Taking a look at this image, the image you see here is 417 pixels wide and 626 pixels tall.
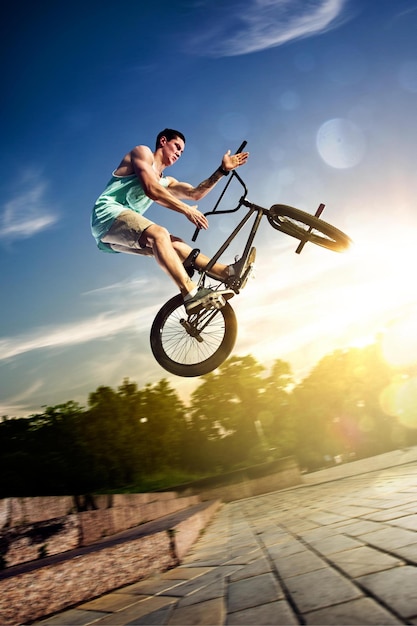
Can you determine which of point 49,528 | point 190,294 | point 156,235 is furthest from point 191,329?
point 49,528

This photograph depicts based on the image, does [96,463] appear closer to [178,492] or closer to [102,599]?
[178,492]

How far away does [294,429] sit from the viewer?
36.0 m

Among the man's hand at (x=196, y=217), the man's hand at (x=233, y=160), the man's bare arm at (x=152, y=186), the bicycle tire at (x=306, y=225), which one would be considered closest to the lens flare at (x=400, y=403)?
the bicycle tire at (x=306, y=225)

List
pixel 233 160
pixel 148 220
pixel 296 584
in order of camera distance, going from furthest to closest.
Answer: pixel 233 160 → pixel 148 220 → pixel 296 584

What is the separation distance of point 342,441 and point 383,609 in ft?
140

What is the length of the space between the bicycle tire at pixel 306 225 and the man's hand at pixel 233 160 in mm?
631

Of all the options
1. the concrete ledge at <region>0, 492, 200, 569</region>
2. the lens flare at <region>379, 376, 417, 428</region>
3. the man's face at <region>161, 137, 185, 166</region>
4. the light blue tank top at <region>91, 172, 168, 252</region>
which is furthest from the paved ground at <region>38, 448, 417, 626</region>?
the lens flare at <region>379, 376, 417, 428</region>

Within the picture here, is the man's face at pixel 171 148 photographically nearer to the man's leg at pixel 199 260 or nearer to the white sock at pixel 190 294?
the man's leg at pixel 199 260

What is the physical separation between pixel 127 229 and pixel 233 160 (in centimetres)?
137

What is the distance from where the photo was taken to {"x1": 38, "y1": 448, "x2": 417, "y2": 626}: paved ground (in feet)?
5.55

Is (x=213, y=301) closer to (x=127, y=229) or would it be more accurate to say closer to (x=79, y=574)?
(x=127, y=229)

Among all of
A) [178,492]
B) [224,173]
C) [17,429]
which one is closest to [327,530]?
[224,173]

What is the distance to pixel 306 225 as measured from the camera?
454 centimetres

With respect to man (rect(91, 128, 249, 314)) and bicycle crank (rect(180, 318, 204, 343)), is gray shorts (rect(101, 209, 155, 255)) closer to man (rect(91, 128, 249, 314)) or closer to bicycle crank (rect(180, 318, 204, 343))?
man (rect(91, 128, 249, 314))
